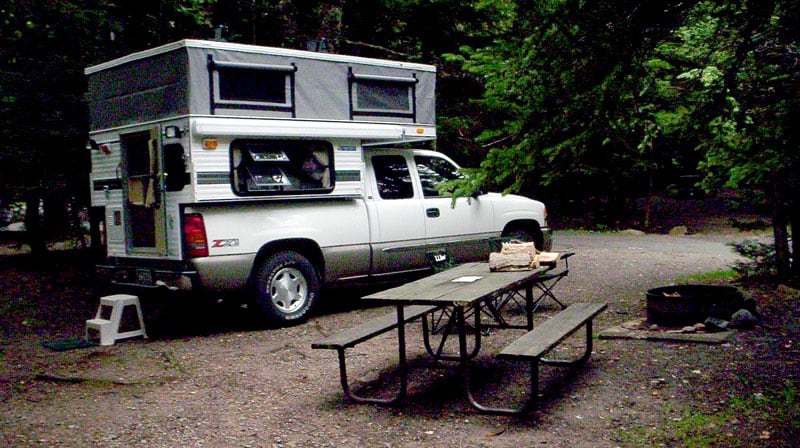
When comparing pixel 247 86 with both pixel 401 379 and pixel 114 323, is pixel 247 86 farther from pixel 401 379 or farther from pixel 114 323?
pixel 401 379

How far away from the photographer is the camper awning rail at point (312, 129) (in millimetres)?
8641

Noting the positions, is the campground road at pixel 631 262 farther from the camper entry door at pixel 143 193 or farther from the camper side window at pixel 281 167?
the camper entry door at pixel 143 193

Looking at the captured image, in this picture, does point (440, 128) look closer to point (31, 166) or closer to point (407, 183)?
point (407, 183)

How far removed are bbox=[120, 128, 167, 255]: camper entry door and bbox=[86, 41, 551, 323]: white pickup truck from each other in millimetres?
20

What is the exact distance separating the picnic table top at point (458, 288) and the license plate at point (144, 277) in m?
3.38

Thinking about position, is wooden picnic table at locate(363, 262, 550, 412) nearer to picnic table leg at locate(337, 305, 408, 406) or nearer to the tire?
picnic table leg at locate(337, 305, 408, 406)

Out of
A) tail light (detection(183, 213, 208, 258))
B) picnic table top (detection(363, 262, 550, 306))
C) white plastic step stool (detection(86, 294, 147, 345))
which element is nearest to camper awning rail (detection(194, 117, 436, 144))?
tail light (detection(183, 213, 208, 258))

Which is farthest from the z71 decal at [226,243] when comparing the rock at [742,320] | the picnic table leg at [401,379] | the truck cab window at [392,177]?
the rock at [742,320]

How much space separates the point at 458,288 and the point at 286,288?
341cm

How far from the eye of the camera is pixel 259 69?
8.99 meters

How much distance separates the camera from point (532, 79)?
5.79 metres

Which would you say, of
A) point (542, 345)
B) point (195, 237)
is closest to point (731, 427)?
point (542, 345)

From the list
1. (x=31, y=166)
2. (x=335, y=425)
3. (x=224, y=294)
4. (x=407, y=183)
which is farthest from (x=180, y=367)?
(x=31, y=166)

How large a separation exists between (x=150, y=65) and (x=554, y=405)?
5810 millimetres
